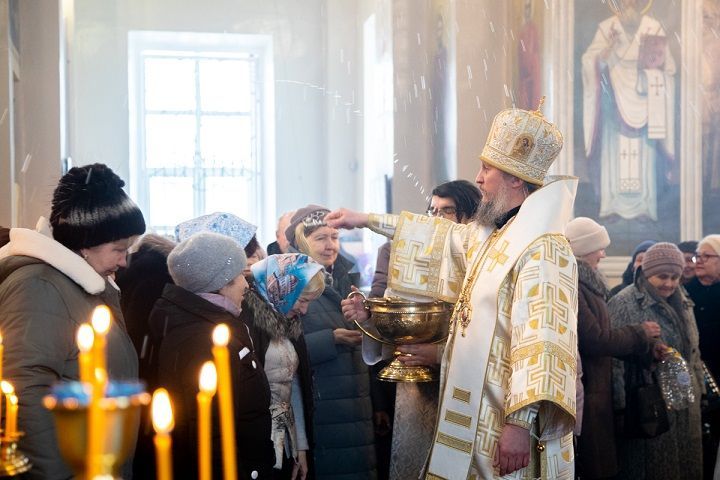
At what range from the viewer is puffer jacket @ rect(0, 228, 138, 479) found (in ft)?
7.97

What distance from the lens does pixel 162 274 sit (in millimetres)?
3988

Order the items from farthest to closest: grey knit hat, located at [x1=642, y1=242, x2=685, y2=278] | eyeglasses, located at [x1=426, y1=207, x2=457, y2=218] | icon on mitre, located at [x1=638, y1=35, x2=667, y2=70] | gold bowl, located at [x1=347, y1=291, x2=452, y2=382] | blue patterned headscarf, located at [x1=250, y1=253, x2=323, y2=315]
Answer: icon on mitre, located at [x1=638, y1=35, x2=667, y2=70] → grey knit hat, located at [x1=642, y1=242, x2=685, y2=278] → eyeglasses, located at [x1=426, y1=207, x2=457, y2=218] → blue patterned headscarf, located at [x1=250, y1=253, x2=323, y2=315] → gold bowl, located at [x1=347, y1=291, x2=452, y2=382]

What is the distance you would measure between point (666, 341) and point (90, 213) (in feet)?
12.2

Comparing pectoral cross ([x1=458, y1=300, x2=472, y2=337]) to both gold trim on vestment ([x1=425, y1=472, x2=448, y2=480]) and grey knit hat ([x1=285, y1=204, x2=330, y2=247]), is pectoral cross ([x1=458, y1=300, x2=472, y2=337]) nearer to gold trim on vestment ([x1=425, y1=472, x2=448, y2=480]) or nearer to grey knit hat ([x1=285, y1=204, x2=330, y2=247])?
gold trim on vestment ([x1=425, y1=472, x2=448, y2=480])

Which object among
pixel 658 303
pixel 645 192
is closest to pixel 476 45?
pixel 645 192

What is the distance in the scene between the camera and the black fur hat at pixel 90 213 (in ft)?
9.52

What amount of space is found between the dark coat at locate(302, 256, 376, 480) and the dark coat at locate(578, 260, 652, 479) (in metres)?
1.15

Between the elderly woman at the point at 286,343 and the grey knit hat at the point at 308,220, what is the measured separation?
1.19 metres

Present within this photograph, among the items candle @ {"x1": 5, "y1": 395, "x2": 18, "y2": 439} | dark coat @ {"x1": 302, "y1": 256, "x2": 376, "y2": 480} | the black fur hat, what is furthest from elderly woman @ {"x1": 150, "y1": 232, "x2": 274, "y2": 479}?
candle @ {"x1": 5, "y1": 395, "x2": 18, "y2": 439}

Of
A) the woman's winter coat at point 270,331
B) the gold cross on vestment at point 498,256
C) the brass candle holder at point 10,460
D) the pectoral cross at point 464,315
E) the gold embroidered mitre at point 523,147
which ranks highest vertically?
the gold embroidered mitre at point 523,147

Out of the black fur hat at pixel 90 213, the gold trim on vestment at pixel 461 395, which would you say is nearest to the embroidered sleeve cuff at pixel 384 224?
the gold trim on vestment at pixel 461 395

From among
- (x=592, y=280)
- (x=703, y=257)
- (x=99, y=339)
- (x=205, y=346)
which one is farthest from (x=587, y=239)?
(x=99, y=339)

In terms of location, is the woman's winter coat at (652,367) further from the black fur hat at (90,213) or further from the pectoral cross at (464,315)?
the black fur hat at (90,213)

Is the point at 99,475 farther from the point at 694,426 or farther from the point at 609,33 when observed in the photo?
the point at 609,33
